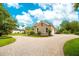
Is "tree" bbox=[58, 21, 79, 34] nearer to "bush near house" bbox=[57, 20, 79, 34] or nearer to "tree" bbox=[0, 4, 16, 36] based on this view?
"bush near house" bbox=[57, 20, 79, 34]

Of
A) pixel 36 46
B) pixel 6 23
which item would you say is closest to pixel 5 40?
pixel 6 23

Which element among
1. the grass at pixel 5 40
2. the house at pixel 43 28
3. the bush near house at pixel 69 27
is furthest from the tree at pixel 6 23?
the bush near house at pixel 69 27

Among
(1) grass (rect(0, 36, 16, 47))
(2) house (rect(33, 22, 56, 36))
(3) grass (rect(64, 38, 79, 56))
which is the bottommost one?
(3) grass (rect(64, 38, 79, 56))

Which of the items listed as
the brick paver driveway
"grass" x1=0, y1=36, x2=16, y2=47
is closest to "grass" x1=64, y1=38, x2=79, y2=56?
the brick paver driveway

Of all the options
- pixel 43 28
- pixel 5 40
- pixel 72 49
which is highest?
pixel 43 28

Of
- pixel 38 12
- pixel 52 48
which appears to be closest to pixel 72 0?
pixel 38 12

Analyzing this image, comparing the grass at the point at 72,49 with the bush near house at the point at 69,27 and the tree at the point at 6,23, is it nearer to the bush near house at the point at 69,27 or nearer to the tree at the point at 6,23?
the bush near house at the point at 69,27

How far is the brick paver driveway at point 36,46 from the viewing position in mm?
2445

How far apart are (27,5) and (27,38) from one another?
0.34 m

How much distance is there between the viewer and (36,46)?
8.13 feet

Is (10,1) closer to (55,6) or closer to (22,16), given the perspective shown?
(22,16)

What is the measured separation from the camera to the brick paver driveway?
2445 millimetres

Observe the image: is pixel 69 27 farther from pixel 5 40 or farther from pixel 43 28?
pixel 5 40

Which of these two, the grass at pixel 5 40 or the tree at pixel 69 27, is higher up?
the tree at pixel 69 27
